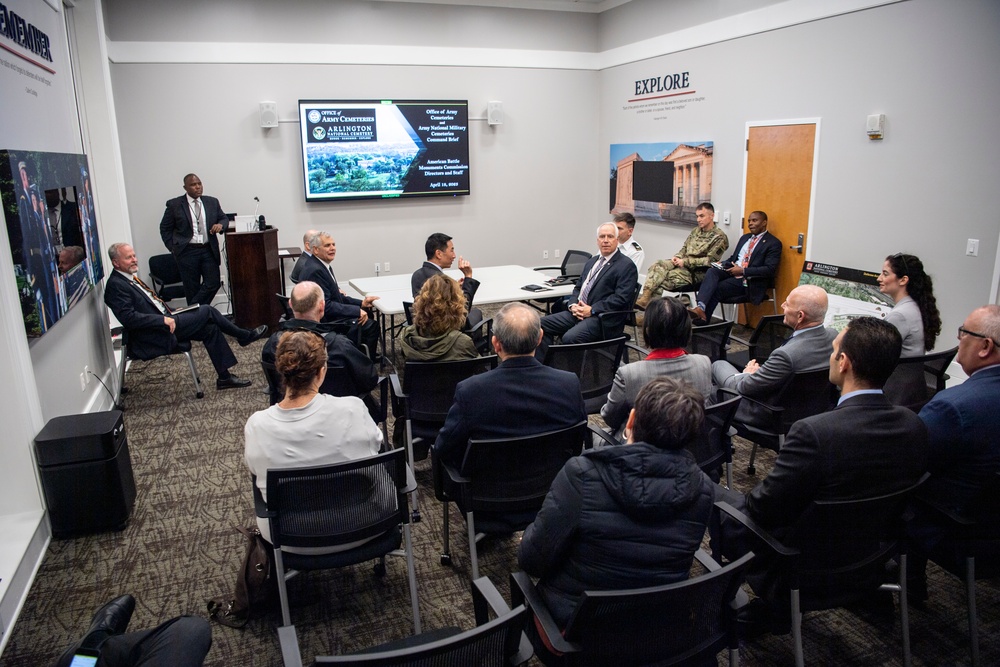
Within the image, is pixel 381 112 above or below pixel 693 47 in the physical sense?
below

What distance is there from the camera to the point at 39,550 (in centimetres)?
331

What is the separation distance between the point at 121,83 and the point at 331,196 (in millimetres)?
2562

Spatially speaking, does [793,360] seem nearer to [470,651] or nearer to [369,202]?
[470,651]

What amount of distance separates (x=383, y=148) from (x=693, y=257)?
4.13 metres

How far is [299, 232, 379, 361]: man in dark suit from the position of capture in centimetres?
545

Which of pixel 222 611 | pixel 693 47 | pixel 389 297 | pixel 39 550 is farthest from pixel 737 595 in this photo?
pixel 693 47

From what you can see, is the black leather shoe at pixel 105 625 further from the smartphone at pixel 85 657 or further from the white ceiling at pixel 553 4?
the white ceiling at pixel 553 4

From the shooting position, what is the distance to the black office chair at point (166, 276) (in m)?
7.67

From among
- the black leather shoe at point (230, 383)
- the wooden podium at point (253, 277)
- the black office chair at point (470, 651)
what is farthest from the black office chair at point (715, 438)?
the wooden podium at point (253, 277)

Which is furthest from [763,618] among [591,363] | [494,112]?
[494,112]

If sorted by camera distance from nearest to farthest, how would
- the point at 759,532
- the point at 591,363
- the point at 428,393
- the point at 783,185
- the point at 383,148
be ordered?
the point at 759,532, the point at 428,393, the point at 591,363, the point at 783,185, the point at 383,148

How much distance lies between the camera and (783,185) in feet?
22.3

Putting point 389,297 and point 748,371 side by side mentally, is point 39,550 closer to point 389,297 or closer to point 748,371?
point 389,297

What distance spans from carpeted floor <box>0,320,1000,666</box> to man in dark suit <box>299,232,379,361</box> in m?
1.60
